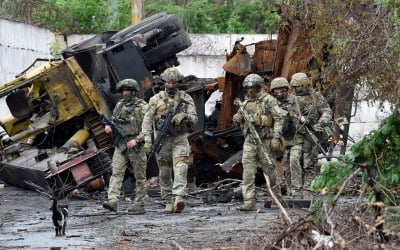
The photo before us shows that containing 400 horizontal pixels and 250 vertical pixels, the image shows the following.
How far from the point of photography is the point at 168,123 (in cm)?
1395

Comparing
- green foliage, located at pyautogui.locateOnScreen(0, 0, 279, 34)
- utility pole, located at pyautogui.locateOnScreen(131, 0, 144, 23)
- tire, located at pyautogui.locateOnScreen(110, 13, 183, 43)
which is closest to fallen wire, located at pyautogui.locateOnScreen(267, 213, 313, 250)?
tire, located at pyautogui.locateOnScreen(110, 13, 183, 43)

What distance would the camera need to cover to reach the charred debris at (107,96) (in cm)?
1788

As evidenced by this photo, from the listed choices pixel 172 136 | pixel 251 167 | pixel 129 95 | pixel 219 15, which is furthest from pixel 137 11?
pixel 251 167

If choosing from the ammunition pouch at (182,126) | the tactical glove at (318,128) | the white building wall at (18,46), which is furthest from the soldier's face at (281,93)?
the white building wall at (18,46)

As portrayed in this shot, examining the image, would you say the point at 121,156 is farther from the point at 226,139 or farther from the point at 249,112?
the point at 226,139

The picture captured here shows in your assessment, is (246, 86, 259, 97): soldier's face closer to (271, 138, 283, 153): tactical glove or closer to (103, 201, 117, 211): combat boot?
(271, 138, 283, 153): tactical glove

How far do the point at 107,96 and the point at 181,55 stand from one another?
13.2 metres

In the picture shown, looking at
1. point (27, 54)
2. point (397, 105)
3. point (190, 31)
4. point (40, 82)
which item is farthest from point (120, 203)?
point (190, 31)

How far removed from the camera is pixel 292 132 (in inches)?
593

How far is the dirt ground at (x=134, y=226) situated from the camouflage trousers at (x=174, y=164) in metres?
0.31

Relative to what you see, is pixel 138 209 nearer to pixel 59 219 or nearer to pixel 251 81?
pixel 251 81

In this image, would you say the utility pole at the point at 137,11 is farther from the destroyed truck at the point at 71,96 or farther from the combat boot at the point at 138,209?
the combat boot at the point at 138,209

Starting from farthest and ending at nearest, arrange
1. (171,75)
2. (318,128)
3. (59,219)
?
(318,128) → (171,75) → (59,219)

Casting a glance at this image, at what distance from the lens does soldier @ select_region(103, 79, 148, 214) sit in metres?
14.2
